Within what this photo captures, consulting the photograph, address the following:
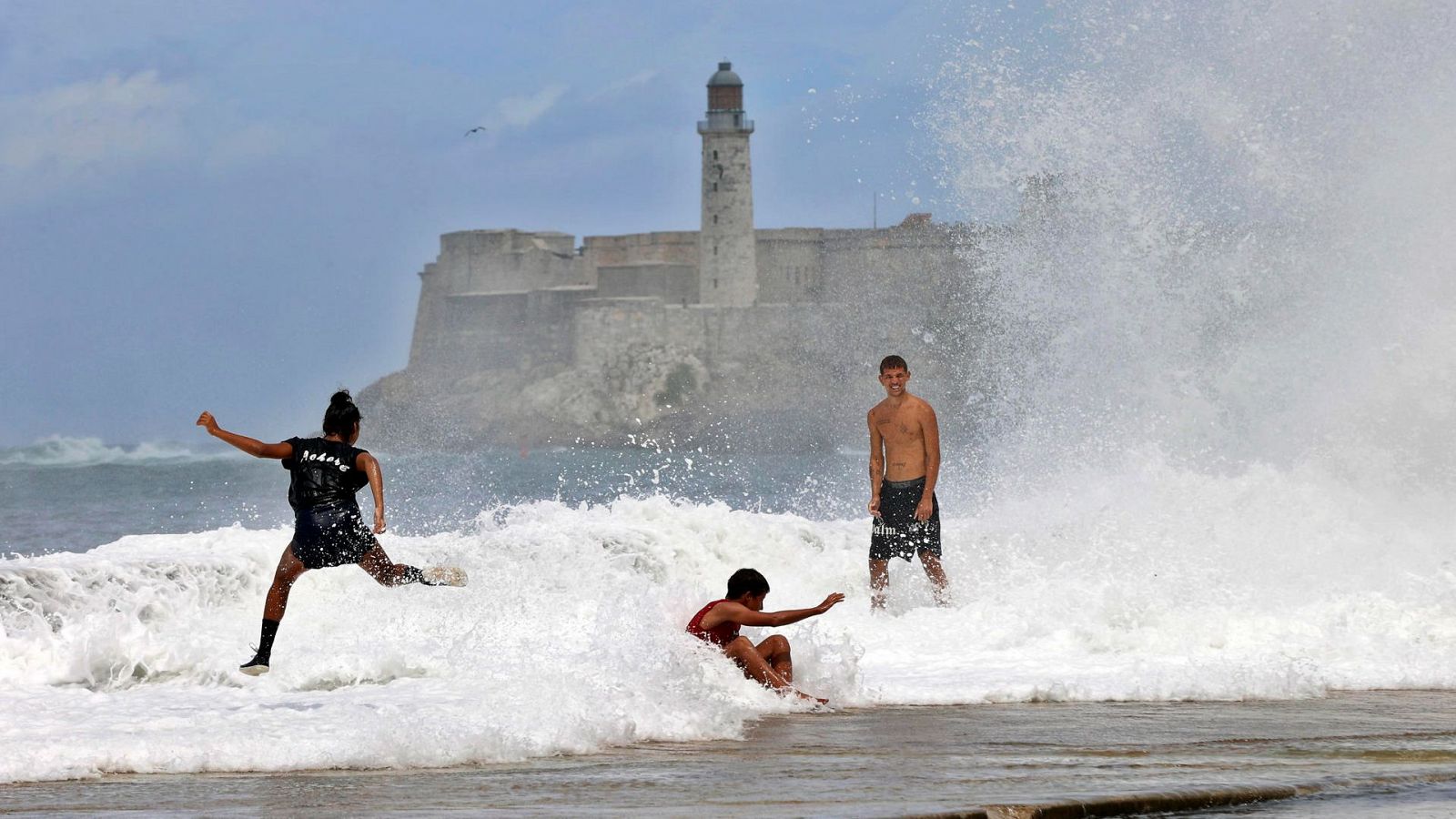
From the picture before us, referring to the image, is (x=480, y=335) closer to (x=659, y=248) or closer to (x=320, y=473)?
(x=659, y=248)

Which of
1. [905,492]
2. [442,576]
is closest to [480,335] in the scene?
[905,492]

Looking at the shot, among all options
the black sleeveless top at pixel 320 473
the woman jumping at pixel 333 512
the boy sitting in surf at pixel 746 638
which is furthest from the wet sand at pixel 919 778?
the black sleeveless top at pixel 320 473

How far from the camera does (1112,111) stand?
519 inches

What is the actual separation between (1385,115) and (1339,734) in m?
9.15

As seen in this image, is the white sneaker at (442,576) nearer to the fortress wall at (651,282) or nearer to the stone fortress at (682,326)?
the stone fortress at (682,326)

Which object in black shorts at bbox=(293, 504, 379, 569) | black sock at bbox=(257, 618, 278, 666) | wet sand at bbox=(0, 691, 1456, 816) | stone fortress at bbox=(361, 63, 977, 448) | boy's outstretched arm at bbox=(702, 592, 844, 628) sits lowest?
wet sand at bbox=(0, 691, 1456, 816)

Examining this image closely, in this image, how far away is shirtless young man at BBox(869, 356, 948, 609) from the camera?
8461mm

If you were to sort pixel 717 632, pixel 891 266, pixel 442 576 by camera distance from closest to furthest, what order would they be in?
pixel 717 632, pixel 442 576, pixel 891 266

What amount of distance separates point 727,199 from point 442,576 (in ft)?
206

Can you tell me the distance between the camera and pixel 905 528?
8523mm

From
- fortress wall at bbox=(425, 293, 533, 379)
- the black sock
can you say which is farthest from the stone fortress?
the black sock

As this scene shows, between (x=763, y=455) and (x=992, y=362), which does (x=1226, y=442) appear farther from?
(x=763, y=455)

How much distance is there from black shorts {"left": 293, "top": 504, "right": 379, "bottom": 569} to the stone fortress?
54.7 m

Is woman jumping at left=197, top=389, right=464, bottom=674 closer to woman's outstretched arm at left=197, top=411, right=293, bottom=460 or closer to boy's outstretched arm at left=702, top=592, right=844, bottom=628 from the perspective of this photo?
woman's outstretched arm at left=197, top=411, right=293, bottom=460
